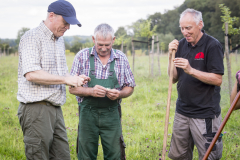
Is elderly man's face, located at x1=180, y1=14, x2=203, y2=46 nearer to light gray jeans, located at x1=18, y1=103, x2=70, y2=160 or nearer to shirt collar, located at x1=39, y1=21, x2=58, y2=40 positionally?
shirt collar, located at x1=39, y1=21, x2=58, y2=40

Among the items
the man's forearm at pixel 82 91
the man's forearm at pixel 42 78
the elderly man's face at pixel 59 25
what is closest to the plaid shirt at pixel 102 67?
the man's forearm at pixel 82 91

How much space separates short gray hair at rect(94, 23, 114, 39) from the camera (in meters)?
2.80

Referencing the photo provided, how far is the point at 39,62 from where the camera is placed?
2.52 m

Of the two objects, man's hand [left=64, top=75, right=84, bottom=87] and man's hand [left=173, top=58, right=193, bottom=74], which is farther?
Answer: man's hand [left=173, top=58, right=193, bottom=74]

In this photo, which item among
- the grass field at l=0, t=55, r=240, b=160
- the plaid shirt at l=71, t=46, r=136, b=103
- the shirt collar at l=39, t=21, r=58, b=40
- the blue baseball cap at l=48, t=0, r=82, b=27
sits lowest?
the grass field at l=0, t=55, r=240, b=160

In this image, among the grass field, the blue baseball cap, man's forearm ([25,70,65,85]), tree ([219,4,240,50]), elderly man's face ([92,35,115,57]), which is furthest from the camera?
tree ([219,4,240,50])

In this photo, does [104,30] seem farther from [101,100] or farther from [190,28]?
[190,28]

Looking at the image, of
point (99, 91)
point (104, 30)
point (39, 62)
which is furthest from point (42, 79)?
point (104, 30)

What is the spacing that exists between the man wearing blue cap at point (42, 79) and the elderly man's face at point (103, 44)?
310 millimetres

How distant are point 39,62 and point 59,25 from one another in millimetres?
503

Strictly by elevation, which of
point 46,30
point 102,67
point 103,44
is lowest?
point 102,67

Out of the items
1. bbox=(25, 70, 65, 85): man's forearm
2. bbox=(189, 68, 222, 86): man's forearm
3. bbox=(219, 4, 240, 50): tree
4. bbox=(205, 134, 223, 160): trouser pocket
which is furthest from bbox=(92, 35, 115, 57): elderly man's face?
bbox=(219, 4, 240, 50): tree

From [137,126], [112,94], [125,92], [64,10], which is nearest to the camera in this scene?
[64,10]

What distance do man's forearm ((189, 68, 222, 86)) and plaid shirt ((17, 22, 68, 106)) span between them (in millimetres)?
1621
